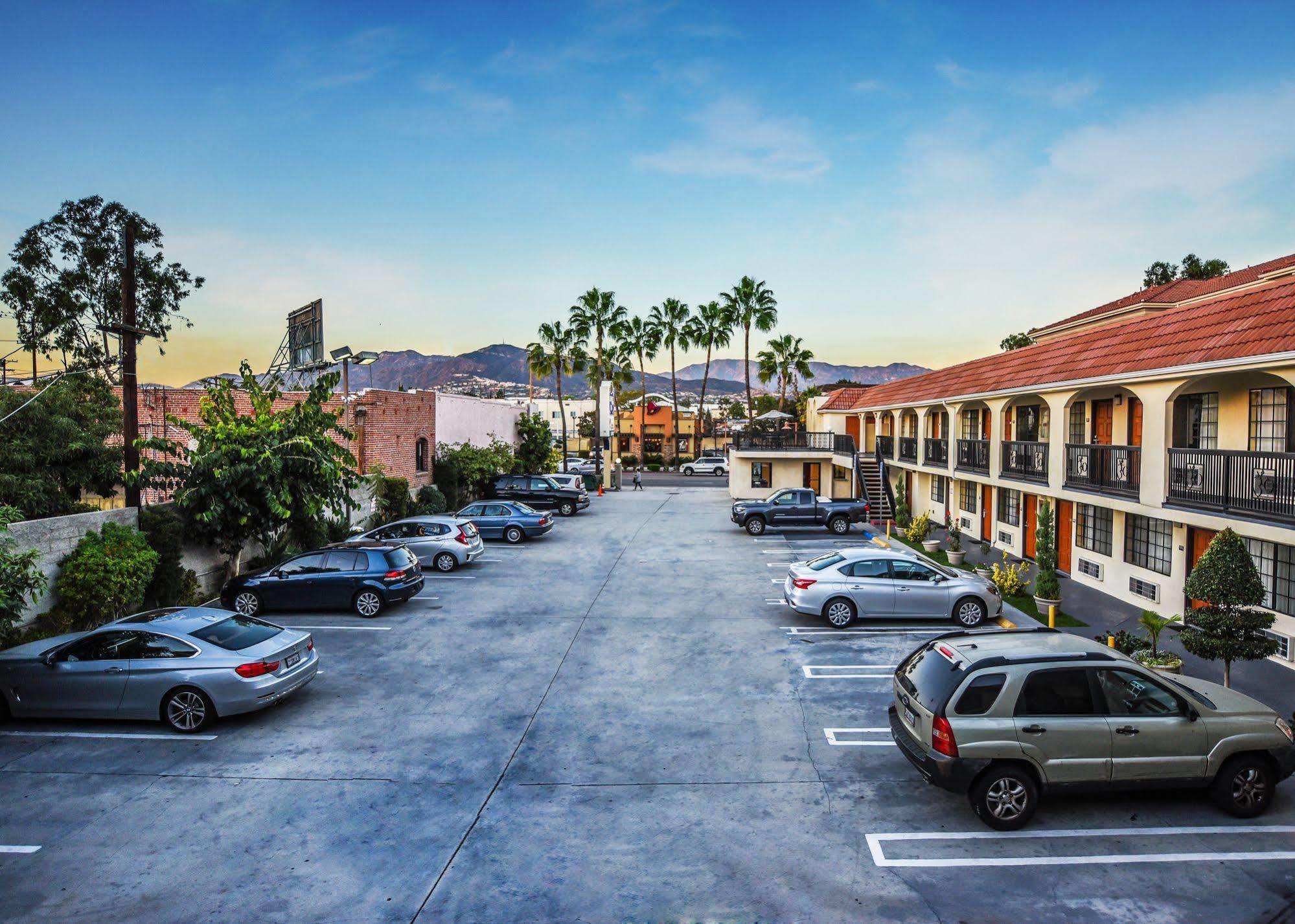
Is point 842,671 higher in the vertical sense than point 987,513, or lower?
lower

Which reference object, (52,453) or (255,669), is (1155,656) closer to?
(255,669)

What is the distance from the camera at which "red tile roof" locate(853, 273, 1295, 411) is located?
12570 millimetres

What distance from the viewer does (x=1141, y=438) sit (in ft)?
55.8

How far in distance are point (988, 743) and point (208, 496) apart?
16.0 meters

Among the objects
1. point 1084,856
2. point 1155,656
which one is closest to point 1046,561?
point 1155,656

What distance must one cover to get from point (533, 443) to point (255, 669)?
3525cm

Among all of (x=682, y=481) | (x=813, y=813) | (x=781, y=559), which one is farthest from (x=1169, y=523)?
(x=682, y=481)

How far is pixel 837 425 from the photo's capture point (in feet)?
141

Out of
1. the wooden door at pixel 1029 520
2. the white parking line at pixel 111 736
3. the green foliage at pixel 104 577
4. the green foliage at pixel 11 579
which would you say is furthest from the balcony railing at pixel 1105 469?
the green foliage at pixel 104 577

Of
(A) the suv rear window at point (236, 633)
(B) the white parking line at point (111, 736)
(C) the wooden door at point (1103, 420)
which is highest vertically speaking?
(C) the wooden door at point (1103, 420)

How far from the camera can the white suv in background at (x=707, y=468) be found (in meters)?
63.6

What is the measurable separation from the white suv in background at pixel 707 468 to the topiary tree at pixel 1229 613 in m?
52.9

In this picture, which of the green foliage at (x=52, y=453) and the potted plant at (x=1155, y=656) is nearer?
the potted plant at (x=1155, y=656)

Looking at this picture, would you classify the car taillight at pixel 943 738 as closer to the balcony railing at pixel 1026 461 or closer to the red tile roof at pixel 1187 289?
the balcony railing at pixel 1026 461
